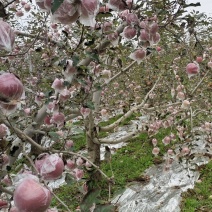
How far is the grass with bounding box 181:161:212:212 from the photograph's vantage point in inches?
168

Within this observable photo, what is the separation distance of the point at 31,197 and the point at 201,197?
4307mm

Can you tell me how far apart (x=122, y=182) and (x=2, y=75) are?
15.5ft

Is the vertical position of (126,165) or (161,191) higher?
(161,191)

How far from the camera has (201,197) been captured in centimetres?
462

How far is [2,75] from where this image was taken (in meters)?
0.78

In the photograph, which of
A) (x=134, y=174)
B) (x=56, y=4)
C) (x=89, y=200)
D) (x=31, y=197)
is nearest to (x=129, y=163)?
(x=134, y=174)

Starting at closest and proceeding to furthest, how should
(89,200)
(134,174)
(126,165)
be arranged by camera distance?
(89,200)
(134,174)
(126,165)

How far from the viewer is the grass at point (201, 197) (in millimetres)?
4262

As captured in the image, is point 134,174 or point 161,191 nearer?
point 161,191

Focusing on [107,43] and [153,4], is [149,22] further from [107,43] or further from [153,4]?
[107,43]

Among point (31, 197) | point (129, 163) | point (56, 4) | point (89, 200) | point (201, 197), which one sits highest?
point (56, 4)

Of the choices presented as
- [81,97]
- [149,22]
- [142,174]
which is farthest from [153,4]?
[142,174]

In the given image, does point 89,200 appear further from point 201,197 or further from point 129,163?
point 129,163

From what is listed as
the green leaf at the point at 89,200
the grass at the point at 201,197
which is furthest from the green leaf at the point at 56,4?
the grass at the point at 201,197
